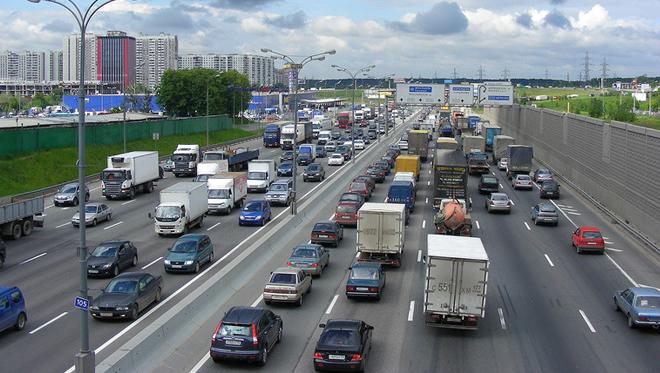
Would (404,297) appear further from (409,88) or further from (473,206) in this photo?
(409,88)

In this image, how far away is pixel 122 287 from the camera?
2542cm

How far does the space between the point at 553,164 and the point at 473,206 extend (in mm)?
31061

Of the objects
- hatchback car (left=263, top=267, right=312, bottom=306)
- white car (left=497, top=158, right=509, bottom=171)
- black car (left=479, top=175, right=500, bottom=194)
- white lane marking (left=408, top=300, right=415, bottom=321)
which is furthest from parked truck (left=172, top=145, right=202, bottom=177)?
white lane marking (left=408, top=300, right=415, bottom=321)

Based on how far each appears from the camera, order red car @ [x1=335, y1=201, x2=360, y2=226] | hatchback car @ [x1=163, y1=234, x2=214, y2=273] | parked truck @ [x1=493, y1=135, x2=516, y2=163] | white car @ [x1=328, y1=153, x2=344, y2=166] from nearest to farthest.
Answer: hatchback car @ [x1=163, y1=234, x2=214, y2=273]
red car @ [x1=335, y1=201, x2=360, y2=226]
white car @ [x1=328, y1=153, x2=344, y2=166]
parked truck @ [x1=493, y1=135, x2=516, y2=163]

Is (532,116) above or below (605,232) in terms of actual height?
above

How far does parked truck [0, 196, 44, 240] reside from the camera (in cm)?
3947

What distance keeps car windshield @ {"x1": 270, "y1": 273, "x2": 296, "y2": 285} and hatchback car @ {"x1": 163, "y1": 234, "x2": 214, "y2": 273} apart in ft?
19.8

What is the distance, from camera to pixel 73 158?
7094 centimetres

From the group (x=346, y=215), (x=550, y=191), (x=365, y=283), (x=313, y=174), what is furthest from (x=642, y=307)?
(x=313, y=174)

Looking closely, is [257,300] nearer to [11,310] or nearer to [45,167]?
[11,310]

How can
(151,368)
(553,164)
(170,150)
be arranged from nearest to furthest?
1. (151,368)
2. (553,164)
3. (170,150)

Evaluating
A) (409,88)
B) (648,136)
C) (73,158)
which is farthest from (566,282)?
(409,88)

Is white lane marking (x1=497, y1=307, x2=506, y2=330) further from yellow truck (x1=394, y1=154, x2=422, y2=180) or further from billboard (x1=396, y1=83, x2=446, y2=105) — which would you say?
billboard (x1=396, y1=83, x2=446, y2=105)

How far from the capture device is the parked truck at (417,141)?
85.0 m
